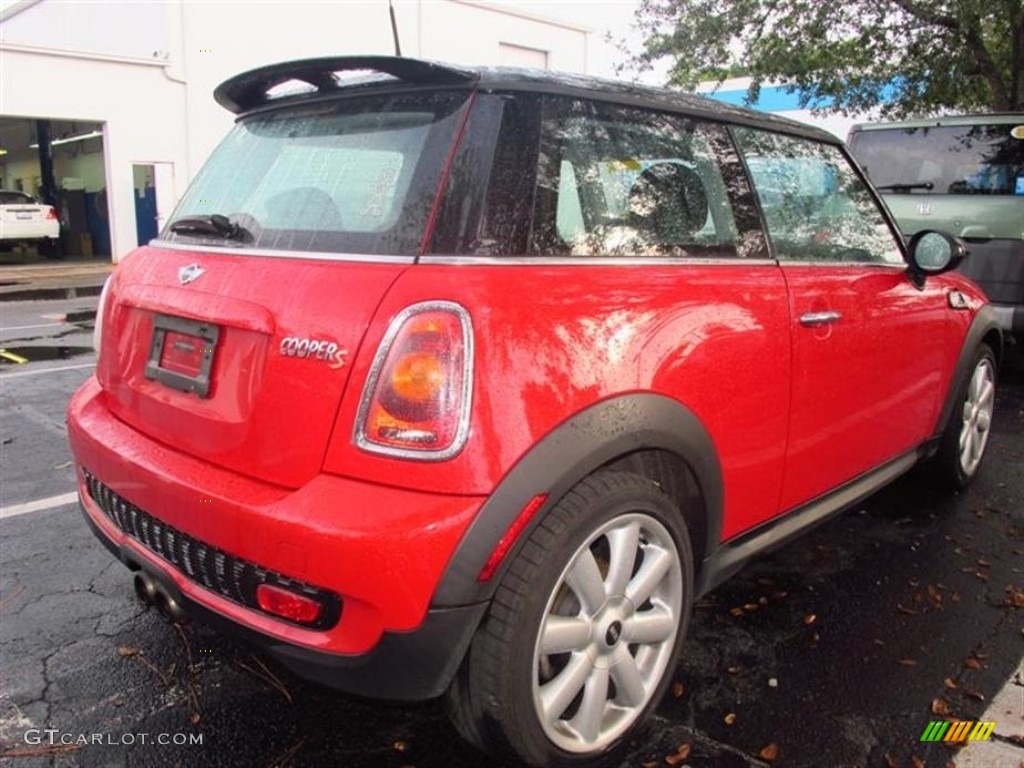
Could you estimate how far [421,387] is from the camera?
5.81ft

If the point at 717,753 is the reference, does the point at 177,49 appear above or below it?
above

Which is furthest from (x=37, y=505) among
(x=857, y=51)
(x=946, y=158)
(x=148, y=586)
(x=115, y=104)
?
(x=115, y=104)

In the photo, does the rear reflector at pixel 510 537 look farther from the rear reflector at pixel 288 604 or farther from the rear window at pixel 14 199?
the rear window at pixel 14 199

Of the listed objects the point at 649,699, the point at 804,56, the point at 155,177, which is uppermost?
the point at 804,56

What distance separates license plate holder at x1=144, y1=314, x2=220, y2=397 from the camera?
6.78 feet

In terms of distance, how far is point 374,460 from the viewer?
1.77 metres

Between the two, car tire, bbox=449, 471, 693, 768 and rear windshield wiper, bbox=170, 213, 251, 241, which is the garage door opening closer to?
rear windshield wiper, bbox=170, 213, 251, 241

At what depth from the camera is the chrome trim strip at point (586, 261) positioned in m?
1.87

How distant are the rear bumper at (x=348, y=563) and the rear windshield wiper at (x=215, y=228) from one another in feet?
2.22

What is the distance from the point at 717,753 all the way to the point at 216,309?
5.65 ft

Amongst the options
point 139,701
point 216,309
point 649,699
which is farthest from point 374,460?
point 139,701

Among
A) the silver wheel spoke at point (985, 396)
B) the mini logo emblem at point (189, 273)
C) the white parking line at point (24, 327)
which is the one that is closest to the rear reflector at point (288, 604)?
the mini logo emblem at point (189, 273)

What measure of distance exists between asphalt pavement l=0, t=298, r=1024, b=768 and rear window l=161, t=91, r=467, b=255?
105 centimetres

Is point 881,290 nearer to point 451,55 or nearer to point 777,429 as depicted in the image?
point 777,429
